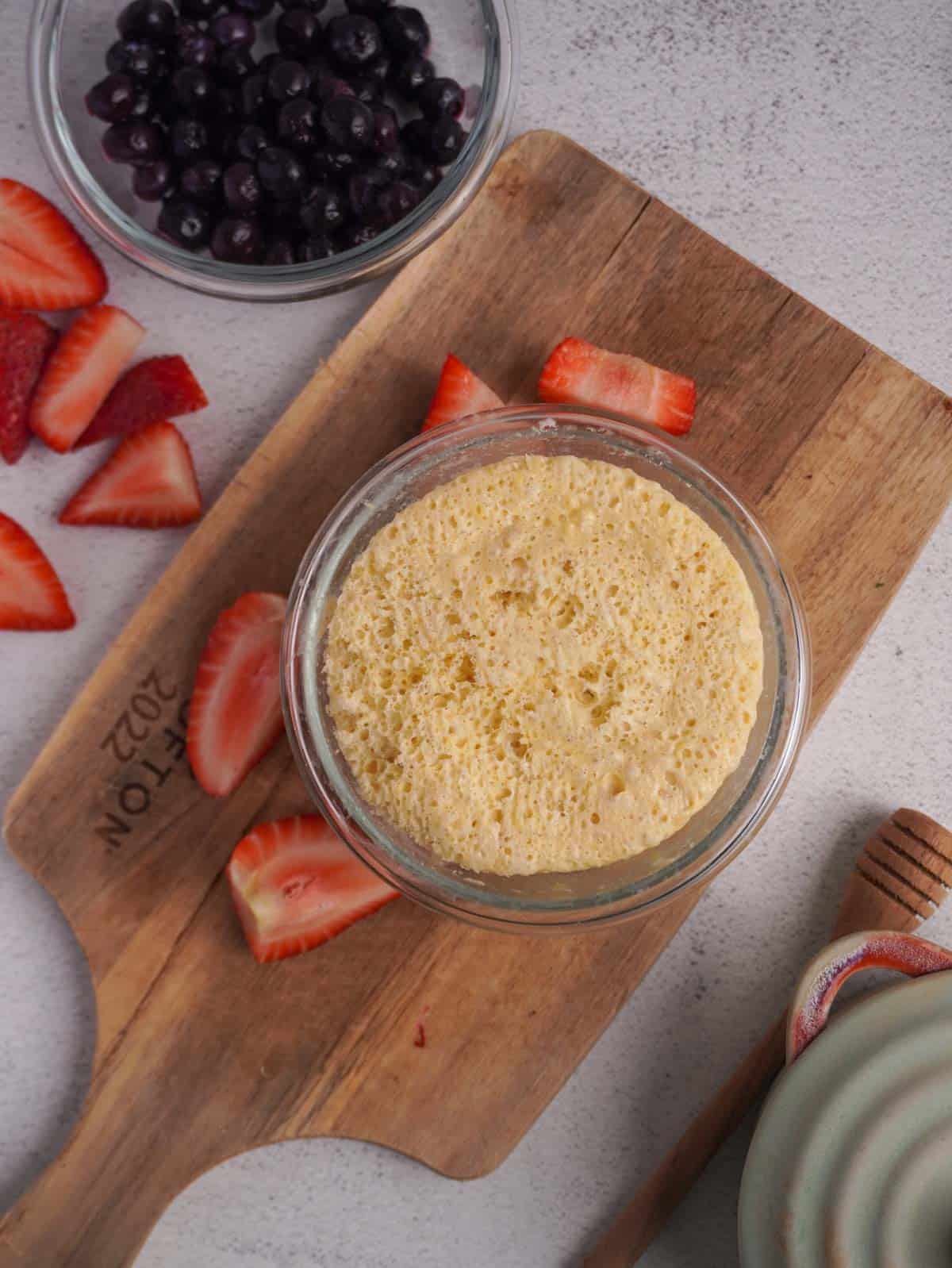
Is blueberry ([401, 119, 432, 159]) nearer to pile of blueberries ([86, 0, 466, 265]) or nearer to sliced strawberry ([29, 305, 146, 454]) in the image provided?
pile of blueberries ([86, 0, 466, 265])

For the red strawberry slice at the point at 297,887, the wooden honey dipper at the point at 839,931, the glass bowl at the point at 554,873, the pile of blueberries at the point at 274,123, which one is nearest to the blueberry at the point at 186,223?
the pile of blueberries at the point at 274,123

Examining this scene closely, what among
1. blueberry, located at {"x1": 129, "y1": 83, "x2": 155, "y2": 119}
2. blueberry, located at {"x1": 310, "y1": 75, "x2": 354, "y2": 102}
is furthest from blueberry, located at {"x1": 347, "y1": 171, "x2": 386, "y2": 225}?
blueberry, located at {"x1": 129, "y1": 83, "x2": 155, "y2": 119}

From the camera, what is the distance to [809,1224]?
1.39 meters

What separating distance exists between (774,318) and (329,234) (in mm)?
633

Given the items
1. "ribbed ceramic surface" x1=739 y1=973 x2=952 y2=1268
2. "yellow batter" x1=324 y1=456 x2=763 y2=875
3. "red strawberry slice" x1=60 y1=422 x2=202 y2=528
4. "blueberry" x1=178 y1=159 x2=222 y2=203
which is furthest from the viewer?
"red strawberry slice" x1=60 y1=422 x2=202 y2=528

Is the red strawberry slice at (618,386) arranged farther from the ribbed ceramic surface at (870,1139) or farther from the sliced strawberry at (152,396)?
the ribbed ceramic surface at (870,1139)

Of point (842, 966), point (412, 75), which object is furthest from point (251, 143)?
point (842, 966)

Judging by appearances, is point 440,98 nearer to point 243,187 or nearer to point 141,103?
point 243,187

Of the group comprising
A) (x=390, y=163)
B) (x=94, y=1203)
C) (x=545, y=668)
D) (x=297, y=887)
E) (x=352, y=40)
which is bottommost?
(x=94, y=1203)

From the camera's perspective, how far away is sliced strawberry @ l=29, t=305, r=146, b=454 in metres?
1.59

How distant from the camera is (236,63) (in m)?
1.46

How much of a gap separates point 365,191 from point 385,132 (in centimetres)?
8

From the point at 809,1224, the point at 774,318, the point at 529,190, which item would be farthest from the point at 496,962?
the point at 529,190

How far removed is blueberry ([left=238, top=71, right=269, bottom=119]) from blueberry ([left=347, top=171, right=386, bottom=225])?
0.54ft
